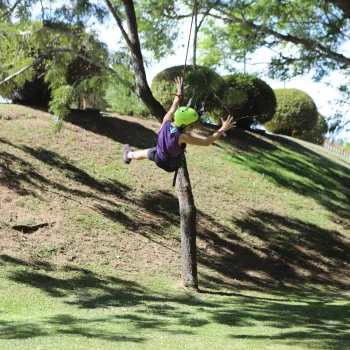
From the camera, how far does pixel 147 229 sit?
511 inches

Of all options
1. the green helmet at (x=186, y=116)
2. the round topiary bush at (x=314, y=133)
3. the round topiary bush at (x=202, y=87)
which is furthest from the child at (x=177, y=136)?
the round topiary bush at (x=314, y=133)

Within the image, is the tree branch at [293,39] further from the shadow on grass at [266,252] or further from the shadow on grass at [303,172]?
the shadow on grass at [303,172]

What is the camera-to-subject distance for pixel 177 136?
25.2 ft

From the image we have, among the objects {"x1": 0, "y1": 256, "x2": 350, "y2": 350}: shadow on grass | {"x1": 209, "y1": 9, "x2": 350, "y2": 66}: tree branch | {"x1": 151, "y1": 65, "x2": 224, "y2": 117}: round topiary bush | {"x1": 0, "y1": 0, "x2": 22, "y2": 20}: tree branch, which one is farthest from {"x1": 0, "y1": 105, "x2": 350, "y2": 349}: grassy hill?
{"x1": 209, "y1": 9, "x2": 350, "y2": 66}: tree branch

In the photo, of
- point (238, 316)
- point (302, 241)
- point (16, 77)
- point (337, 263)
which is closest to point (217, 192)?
point (302, 241)

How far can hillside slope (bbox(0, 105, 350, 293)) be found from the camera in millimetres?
11734

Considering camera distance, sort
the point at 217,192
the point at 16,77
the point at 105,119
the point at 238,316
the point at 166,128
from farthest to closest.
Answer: the point at 105,119 < the point at 217,192 < the point at 16,77 < the point at 238,316 < the point at 166,128

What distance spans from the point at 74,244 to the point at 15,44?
4139 mm

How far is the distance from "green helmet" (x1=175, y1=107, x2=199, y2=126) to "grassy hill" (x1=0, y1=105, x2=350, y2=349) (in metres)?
2.66

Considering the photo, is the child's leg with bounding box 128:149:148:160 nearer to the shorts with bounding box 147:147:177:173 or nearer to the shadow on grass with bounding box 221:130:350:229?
the shorts with bounding box 147:147:177:173

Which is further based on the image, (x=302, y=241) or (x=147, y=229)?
(x=302, y=241)

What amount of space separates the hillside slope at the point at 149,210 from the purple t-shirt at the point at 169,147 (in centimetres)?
395

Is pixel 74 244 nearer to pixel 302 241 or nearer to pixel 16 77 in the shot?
pixel 16 77

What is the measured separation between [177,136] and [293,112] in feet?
59.0
